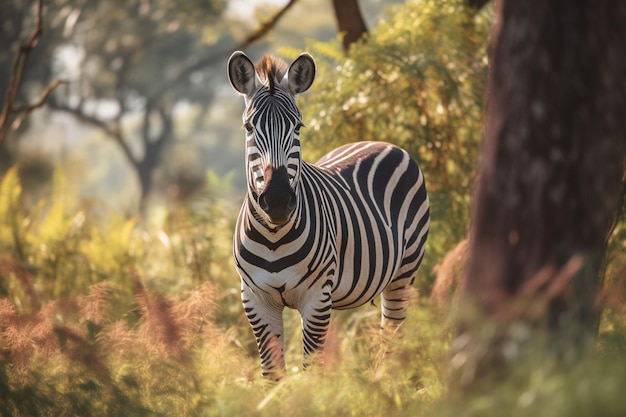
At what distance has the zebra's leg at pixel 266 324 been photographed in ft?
19.1

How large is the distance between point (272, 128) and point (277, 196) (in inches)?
16.7

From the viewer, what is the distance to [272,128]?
5.45 metres

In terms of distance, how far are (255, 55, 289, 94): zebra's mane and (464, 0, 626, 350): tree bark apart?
7.47ft

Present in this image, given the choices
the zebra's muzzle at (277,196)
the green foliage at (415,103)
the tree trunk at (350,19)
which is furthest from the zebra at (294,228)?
the tree trunk at (350,19)

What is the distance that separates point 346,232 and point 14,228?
569 cm

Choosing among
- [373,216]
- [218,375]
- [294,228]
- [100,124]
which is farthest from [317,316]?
[100,124]

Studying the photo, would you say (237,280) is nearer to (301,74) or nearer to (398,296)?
(398,296)

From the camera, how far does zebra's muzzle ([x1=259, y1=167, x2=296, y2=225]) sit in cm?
528

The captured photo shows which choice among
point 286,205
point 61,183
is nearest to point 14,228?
point 61,183

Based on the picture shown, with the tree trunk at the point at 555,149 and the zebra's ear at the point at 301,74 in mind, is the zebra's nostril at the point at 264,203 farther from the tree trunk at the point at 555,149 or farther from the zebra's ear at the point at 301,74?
the tree trunk at the point at 555,149

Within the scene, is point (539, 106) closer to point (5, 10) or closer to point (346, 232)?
point (346, 232)

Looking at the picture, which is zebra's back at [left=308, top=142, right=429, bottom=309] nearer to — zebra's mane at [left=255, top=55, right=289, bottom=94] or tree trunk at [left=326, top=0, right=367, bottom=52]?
zebra's mane at [left=255, top=55, right=289, bottom=94]

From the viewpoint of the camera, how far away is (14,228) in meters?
10.7

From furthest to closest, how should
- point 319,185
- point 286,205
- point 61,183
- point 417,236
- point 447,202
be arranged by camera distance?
point 61,183 → point 447,202 → point 417,236 → point 319,185 → point 286,205
